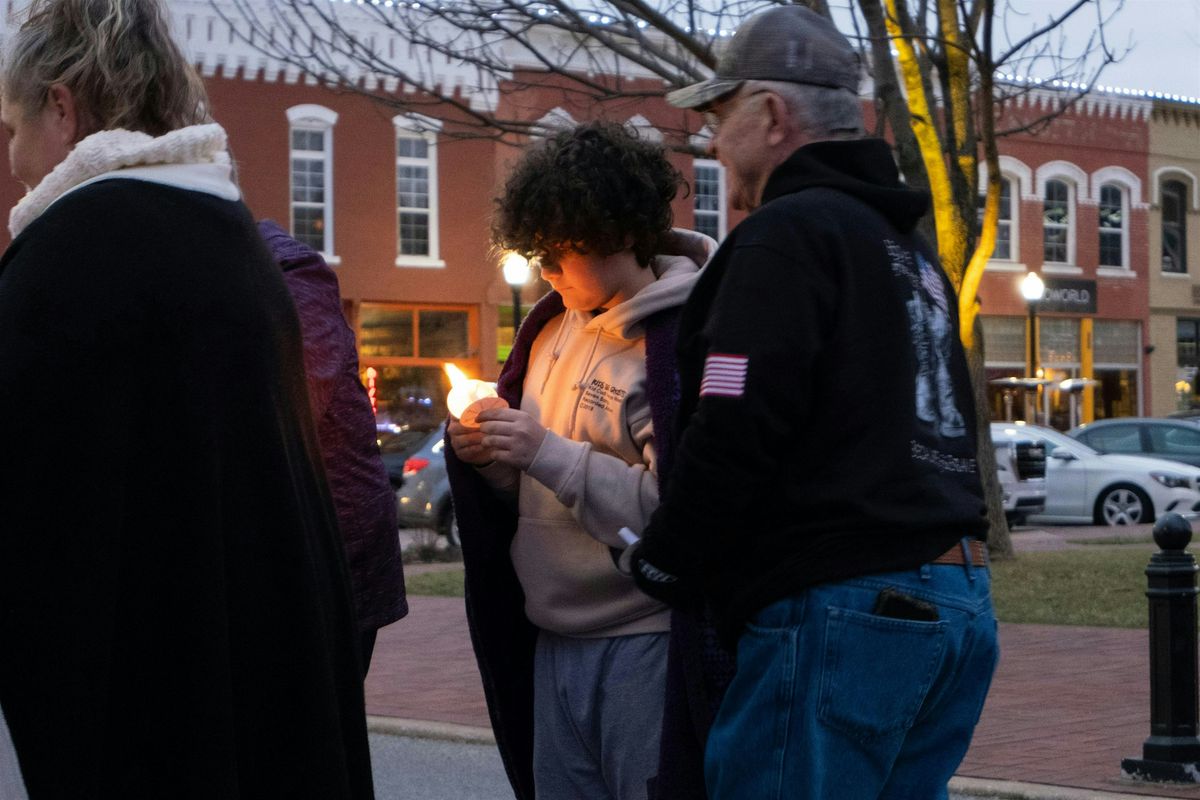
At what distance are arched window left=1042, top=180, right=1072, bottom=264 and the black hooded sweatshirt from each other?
117 ft

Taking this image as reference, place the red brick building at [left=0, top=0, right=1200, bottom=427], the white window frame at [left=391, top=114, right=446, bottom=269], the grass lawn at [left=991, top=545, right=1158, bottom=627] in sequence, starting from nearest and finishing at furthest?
the grass lawn at [left=991, top=545, right=1158, bottom=627]
the red brick building at [left=0, top=0, right=1200, bottom=427]
the white window frame at [left=391, top=114, right=446, bottom=269]

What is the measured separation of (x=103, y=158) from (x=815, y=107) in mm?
1117

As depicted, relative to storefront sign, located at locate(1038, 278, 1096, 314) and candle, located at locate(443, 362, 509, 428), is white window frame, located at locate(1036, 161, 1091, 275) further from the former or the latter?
candle, located at locate(443, 362, 509, 428)

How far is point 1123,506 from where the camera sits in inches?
832

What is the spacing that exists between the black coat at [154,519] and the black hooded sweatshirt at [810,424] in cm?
59

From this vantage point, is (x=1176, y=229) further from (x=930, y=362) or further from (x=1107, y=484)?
(x=930, y=362)

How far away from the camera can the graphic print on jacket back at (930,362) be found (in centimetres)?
263

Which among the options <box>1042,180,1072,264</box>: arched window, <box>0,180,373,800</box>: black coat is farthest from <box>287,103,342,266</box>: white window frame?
<box>0,180,373,800</box>: black coat

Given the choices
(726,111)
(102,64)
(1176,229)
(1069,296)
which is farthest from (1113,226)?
(102,64)

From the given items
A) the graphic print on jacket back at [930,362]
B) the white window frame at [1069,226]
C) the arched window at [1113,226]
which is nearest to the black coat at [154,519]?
the graphic print on jacket back at [930,362]

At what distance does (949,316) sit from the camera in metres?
2.81

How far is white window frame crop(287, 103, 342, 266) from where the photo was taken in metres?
29.4

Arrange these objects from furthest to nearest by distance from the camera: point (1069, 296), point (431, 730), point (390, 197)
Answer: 1. point (1069, 296)
2. point (390, 197)
3. point (431, 730)

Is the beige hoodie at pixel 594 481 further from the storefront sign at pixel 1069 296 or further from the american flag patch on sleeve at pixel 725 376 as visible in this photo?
the storefront sign at pixel 1069 296
